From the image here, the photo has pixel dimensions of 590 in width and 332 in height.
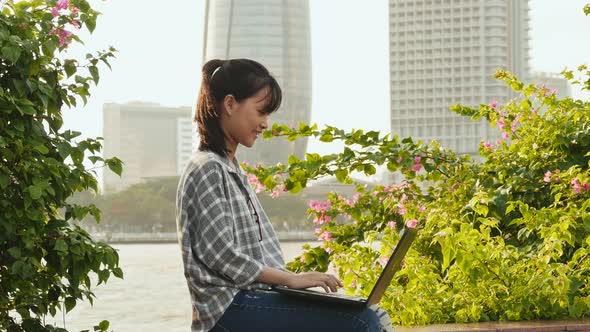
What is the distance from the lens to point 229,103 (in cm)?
150

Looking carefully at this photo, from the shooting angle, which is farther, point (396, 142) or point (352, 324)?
point (396, 142)

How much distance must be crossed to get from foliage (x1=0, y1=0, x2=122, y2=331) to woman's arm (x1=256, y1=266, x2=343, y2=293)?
2.95ft

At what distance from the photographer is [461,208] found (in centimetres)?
307

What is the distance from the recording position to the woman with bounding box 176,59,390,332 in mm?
1354

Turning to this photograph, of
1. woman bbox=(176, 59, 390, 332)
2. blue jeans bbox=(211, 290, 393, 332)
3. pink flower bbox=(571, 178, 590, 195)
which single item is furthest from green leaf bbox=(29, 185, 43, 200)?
pink flower bbox=(571, 178, 590, 195)

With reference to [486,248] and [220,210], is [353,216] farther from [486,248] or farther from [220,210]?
[220,210]

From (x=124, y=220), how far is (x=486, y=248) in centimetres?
5946

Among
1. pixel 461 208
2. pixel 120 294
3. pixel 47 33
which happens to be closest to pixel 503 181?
pixel 461 208

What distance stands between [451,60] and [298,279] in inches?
2925

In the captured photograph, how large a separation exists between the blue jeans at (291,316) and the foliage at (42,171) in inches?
34.8

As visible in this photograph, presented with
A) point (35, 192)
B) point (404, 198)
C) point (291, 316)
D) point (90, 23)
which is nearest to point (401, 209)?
point (404, 198)

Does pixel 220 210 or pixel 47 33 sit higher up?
pixel 47 33

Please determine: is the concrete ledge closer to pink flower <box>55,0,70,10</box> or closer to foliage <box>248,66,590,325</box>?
foliage <box>248,66,590,325</box>

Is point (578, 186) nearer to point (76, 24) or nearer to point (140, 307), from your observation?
point (76, 24)
